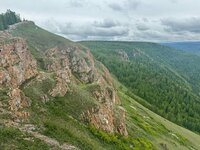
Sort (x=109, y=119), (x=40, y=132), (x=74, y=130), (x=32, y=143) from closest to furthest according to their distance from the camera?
(x=32, y=143), (x=40, y=132), (x=74, y=130), (x=109, y=119)

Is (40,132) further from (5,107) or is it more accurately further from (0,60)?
(0,60)

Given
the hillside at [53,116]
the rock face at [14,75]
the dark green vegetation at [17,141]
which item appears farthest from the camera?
the rock face at [14,75]

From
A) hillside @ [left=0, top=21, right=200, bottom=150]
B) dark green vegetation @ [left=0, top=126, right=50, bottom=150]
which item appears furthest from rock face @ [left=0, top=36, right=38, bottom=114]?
dark green vegetation @ [left=0, top=126, right=50, bottom=150]

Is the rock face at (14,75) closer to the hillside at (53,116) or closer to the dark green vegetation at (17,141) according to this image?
the hillside at (53,116)

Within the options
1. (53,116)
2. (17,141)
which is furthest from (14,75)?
(17,141)

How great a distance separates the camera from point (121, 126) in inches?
4134

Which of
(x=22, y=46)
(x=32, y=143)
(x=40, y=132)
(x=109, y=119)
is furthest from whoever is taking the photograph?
(x=22, y=46)

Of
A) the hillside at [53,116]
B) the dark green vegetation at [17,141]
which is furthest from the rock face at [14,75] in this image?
the dark green vegetation at [17,141]

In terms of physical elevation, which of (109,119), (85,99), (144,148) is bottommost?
(144,148)

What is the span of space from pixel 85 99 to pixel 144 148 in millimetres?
23468

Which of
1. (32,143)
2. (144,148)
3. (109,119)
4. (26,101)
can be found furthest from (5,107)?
(144,148)

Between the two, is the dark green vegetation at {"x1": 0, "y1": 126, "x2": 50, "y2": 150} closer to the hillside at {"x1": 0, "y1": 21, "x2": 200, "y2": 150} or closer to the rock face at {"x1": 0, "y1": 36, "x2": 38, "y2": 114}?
the hillside at {"x1": 0, "y1": 21, "x2": 200, "y2": 150}

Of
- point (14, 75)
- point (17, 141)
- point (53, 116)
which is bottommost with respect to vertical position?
point (17, 141)

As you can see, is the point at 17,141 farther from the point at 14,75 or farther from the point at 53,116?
the point at 14,75
